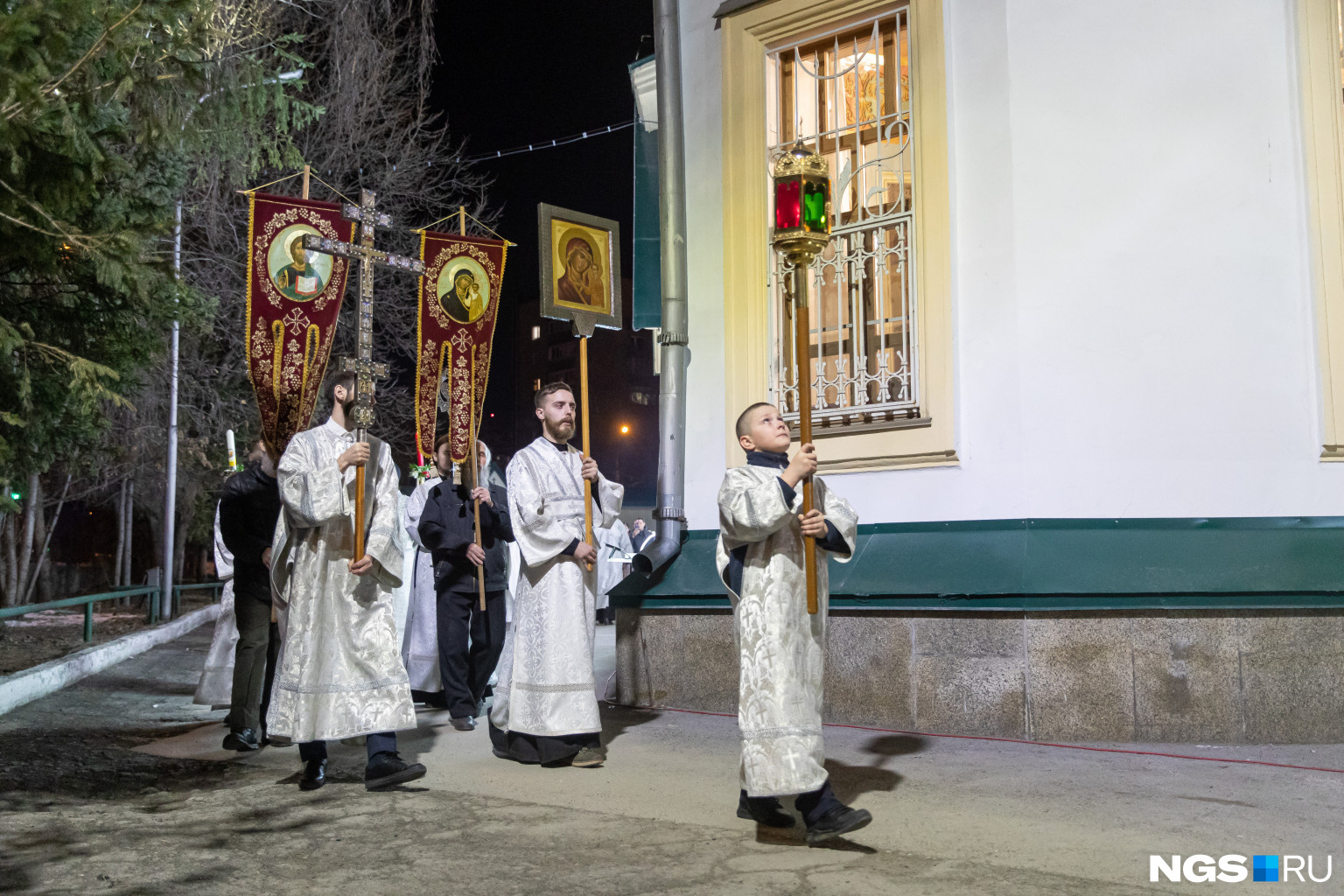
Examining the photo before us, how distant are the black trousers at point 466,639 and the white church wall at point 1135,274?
3.17 m

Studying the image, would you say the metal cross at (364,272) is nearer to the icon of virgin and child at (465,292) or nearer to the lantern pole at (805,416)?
the icon of virgin and child at (465,292)

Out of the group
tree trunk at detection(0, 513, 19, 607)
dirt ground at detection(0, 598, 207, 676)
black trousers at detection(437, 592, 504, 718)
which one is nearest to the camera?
black trousers at detection(437, 592, 504, 718)

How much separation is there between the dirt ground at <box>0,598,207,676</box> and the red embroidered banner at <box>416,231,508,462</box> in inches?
192

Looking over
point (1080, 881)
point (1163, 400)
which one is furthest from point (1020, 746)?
point (1080, 881)

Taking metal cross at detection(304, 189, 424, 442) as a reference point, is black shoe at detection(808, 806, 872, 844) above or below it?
below

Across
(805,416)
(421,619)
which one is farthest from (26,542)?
(805,416)

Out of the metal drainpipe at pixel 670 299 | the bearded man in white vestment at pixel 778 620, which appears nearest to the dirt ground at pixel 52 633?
the metal drainpipe at pixel 670 299

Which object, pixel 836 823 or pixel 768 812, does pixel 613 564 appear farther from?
pixel 836 823

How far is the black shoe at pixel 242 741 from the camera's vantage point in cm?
718

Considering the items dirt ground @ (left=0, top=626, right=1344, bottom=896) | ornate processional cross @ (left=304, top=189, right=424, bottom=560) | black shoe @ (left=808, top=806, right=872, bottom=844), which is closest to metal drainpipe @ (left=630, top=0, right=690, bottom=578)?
dirt ground @ (left=0, top=626, right=1344, bottom=896)

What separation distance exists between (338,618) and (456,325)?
2985 mm

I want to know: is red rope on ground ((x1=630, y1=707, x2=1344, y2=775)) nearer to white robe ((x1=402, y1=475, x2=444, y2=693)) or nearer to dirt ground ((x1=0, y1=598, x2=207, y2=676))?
white robe ((x1=402, y1=475, x2=444, y2=693))

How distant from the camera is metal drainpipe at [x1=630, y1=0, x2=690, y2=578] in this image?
8852mm

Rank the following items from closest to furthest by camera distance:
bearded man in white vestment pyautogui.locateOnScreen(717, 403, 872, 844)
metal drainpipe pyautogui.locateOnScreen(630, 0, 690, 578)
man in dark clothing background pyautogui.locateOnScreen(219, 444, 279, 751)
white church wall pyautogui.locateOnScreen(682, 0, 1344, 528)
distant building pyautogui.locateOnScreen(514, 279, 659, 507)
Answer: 1. bearded man in white vestment pyautogui.locateOnScreen(717, 403, 872, 844)
2. white church wall pyautogui.locateOnScreen(682, 0, 1344, 528)
3. man in dark clothing background pyautogui.locateOnScreen(219, 444, 279, 751)
4. metal drainpipe pyautogui.locateOnScreen(630, 0, 690, 578)
5. distant building pyautogui.locateOnScreen(514, 279, 659, 507)
